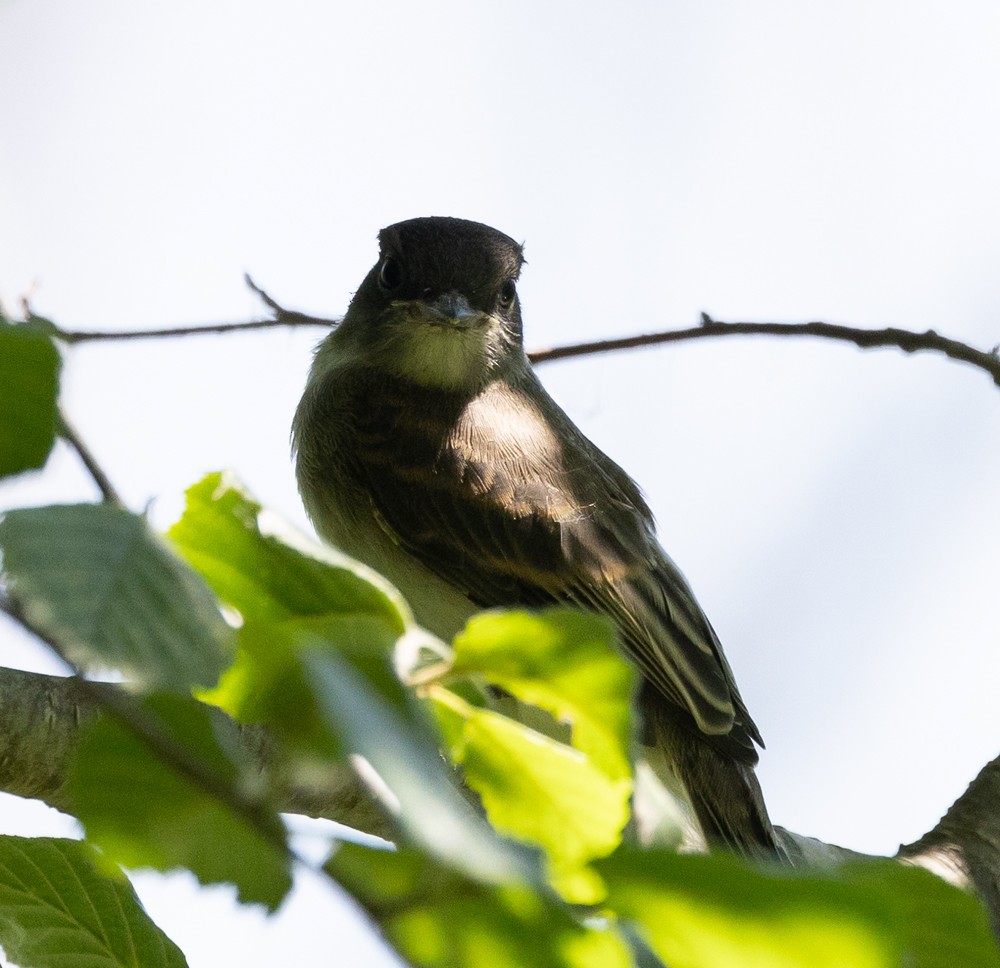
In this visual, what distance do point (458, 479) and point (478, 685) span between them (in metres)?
2.52

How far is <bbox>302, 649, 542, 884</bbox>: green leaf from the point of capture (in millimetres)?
480

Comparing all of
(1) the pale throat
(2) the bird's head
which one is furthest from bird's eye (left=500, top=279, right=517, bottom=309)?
(1) the pale throat

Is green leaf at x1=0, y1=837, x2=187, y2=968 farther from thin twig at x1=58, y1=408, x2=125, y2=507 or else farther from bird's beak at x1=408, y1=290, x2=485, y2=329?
bird's beak at x1=408, y1=290, x2=485, y2=329

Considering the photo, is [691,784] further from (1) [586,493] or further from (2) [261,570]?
(2) [261,570]

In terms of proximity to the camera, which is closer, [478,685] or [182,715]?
[182,715]

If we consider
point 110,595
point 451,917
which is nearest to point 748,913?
point 451,917

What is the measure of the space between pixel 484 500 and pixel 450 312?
62 cm

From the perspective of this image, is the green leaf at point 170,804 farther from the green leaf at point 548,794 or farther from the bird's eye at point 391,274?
the bird's eye at point 391,274

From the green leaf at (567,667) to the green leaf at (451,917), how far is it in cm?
10

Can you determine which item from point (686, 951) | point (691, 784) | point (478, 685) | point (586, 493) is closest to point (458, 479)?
point (586, 493)

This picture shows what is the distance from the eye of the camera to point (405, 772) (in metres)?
0.49

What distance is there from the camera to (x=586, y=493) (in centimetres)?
338

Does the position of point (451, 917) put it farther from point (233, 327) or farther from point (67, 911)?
point (233, 327)

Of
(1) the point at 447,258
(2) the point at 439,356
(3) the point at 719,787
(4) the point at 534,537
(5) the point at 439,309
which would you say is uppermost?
(1) the point at 447,258
